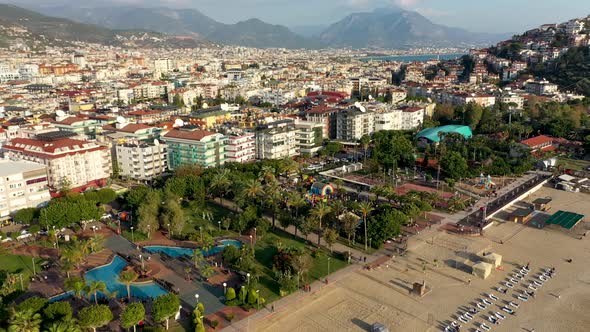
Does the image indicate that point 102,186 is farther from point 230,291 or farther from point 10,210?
point 230,291

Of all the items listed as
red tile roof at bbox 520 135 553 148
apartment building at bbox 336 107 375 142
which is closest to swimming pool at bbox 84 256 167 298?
apartment building at bbox 336 107 375 142

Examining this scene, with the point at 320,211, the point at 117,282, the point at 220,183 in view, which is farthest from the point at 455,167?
the point at 117,282

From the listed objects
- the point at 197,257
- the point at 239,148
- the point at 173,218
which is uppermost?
the point at 239,148

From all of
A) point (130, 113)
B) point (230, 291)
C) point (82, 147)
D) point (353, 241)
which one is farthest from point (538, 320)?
point (130, 113)

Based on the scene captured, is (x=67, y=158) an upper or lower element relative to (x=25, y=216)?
upper

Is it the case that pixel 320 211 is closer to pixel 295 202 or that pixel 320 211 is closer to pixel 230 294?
pixel 295 202

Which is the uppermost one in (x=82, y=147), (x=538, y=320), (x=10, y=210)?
(x=82, y=147)
